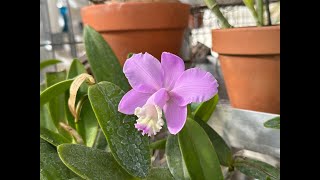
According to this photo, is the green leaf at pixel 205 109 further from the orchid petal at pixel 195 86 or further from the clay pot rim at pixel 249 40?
the orchid petal at pixel 195 86

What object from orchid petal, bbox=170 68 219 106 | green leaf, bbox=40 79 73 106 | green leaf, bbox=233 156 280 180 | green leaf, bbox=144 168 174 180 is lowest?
green leaf, bbox=233 156 280 180

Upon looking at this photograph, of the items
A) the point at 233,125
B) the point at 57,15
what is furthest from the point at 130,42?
the point at 57,15

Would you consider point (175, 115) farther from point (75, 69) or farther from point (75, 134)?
point (75, 69)

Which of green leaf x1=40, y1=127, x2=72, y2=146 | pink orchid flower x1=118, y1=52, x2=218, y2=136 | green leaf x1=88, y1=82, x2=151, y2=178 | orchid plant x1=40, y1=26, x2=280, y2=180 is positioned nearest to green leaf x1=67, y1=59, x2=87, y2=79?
orchid plant x1=40, y1=26, x2=280, y2=180

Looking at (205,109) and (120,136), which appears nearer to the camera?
(120,136)

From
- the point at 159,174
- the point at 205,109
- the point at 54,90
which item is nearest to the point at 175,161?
the point at 159,174

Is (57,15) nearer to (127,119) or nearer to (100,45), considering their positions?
(100,45)

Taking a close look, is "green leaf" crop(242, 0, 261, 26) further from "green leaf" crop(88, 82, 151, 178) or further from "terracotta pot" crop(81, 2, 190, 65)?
"green leaf" crop(88, 82, 151, 178)
